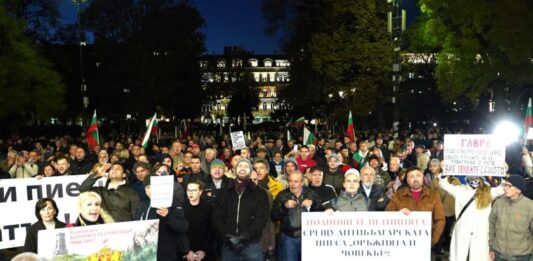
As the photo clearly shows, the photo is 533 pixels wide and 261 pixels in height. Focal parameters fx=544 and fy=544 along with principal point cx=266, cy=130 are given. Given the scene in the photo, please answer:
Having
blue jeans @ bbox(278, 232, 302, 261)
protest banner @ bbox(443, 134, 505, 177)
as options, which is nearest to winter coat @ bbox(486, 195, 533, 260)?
protest banner @ bbox(443, 134, 505, 177)

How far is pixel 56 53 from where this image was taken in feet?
127

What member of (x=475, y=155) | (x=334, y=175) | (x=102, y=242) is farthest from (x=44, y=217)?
(x=475, y=155)

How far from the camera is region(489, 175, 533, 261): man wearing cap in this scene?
590 centimetres

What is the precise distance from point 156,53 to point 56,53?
22.9 feet

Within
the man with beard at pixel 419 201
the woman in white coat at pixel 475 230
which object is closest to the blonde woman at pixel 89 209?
the man with beard at pixel 419 201

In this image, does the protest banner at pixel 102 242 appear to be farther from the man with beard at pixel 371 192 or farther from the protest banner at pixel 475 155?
the protest banner at pixel 475 155

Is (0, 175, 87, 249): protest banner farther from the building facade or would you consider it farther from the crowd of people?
the building facade

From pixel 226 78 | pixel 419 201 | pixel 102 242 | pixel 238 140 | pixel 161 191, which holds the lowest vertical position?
pixel 102 242

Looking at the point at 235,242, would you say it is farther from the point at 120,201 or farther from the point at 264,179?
the point at 264,179

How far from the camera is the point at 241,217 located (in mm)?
5777

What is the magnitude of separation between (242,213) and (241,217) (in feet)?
0.14

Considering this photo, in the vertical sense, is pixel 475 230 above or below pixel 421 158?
below

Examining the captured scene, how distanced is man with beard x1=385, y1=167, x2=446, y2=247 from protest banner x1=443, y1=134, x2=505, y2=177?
4.23ft

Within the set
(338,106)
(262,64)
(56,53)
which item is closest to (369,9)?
(338,106)
